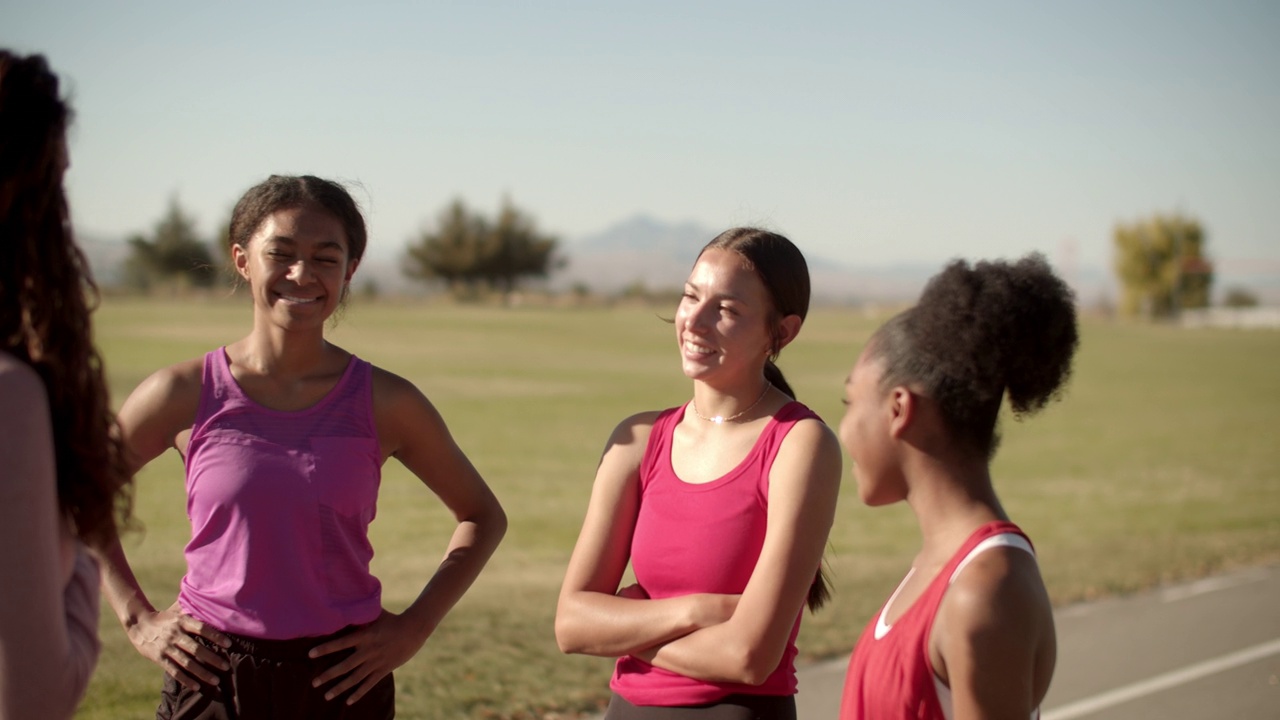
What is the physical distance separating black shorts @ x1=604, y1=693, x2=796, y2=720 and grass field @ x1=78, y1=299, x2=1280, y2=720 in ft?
6.90

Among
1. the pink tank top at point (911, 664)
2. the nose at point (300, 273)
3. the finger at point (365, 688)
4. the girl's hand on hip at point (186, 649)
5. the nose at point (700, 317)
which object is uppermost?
the nose at point (300, 273)

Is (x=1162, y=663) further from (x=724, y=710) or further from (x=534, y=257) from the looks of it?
(x=534, y=257)

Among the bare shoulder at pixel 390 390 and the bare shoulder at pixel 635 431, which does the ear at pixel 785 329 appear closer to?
the bare shoulder at pixel 635 431

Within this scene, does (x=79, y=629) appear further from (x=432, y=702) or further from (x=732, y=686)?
(x=432, y=702)

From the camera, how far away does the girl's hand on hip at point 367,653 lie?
3023 mm

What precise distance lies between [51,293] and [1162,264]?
419 feet

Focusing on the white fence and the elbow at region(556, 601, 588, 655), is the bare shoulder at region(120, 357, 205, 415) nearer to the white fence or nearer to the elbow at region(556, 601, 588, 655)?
the elbow at region(556, 601, 588, 655)

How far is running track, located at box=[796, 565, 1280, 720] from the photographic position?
6.16 m

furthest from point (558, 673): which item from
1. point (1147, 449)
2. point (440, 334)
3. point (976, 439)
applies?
point (440, 334)

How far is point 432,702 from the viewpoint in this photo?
19.5ft

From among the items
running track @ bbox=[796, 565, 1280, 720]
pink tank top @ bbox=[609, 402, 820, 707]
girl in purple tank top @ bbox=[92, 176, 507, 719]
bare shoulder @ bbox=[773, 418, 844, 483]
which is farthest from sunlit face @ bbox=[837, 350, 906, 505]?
running track @ bbox=[796, 565, 1280, 720]

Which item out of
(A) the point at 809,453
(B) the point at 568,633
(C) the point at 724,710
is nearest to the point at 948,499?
(A) the point at 809,453

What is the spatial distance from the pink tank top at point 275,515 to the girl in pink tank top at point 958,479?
136 centimetres

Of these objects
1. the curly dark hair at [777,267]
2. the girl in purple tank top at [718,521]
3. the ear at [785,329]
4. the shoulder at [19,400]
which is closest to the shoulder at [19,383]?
the shoulder at [19,400]
